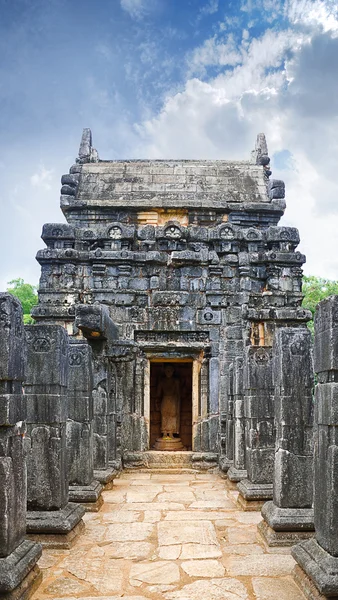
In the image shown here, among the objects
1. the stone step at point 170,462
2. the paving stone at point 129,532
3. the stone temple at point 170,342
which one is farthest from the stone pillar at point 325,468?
the stone step at point 170,462

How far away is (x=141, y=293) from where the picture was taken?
1259 centimetres

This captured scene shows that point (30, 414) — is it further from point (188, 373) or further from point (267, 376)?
point (188, 373)

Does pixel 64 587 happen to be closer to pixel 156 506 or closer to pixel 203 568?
pixel 203 568

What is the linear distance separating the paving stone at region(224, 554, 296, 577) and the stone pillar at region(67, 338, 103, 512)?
2.62m

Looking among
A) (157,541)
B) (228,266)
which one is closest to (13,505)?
(157,541)

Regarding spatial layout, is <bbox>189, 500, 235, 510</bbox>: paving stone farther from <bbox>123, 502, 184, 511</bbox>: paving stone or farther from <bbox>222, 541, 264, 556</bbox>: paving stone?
<bbox>222, 541, 264, 556</bbox>: paving stone

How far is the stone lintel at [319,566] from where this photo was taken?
12.8ft

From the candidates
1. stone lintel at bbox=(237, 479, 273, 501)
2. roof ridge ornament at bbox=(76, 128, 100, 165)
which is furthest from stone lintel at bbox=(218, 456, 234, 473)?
roof ridge ornament at bbox=(76, 128, 100, 165)

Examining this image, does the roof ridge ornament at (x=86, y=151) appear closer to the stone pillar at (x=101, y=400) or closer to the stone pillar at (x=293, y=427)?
the stone pillar at (x=101, y=400)

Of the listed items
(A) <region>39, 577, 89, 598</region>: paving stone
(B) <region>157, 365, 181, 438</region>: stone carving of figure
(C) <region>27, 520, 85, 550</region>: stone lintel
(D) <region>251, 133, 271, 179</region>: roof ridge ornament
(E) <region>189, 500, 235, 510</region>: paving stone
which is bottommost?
(E) <region>189, 500, 235, 510</region>: paving stone

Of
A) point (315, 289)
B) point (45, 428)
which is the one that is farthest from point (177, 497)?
point (315, 289)

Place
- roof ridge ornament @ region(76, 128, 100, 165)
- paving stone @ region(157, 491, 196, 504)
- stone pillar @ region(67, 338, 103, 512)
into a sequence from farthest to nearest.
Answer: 1. roof ridge ornament @ region(76, 128, 100, 165)
2. paving stone @ region(157, 491, 196, 504)
3. stone pillar @ region(67, 338, 103, 512)

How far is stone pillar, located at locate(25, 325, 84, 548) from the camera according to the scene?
5809 millimetres

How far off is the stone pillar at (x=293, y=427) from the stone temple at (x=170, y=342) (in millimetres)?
14
